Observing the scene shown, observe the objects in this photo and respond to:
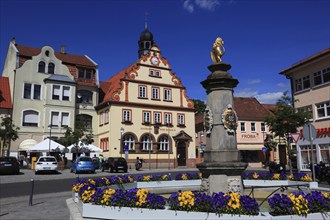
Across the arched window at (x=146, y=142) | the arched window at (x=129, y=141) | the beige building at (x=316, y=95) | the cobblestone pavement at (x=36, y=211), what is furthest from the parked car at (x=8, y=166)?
the beige building at (x=316, y=95)

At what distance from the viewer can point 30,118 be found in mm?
39719

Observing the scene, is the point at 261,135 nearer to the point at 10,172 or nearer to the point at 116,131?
the point at 116,131

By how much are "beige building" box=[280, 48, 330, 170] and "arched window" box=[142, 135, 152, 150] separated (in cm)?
1828

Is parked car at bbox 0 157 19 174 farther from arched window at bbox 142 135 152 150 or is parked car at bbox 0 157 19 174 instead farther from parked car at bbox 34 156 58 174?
arched window at bbox 142 135 152 150

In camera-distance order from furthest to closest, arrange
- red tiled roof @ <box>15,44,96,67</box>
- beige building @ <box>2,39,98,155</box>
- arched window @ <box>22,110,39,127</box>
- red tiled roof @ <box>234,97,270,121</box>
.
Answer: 1. red tiled roof @ <box>234,97,270,121</box>
2. red tiled roof @ <box>15,44,96,67</box>
3. arched window @ <box>22,110,39,127</box>
4. beige building @ <box>2,39,98,155</box>

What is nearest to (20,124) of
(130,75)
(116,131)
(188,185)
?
(116,131)

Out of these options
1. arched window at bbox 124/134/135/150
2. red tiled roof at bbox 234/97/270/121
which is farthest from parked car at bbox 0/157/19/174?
red tiled roof at bbox 234/97/270/121

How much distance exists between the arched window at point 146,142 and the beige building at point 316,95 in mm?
18276

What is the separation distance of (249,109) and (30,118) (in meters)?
31.8

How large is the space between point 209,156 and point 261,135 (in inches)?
1614

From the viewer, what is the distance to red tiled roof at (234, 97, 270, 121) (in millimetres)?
48250

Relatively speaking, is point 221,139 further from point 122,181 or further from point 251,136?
point 251,136

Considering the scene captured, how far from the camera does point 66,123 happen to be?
41.6 meters

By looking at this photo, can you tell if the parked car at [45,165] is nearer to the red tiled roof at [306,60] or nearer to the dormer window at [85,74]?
the dormer window at [85,74]
